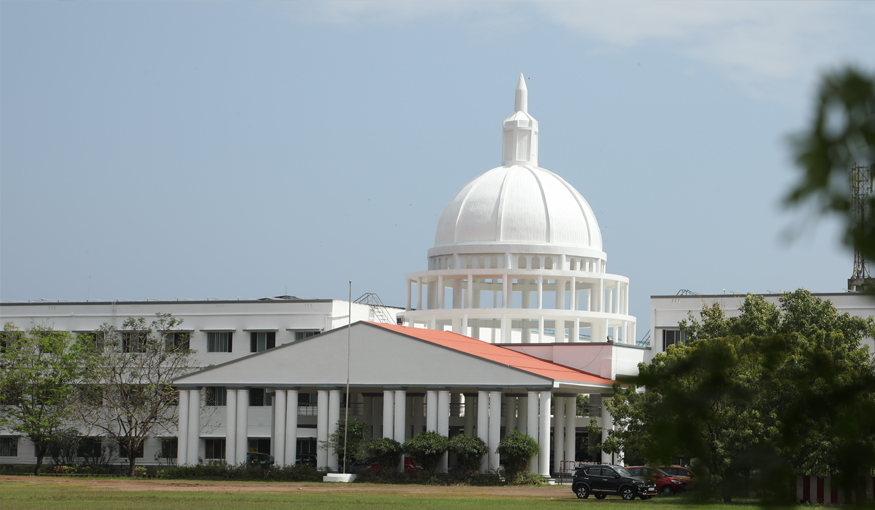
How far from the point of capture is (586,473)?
4512cm

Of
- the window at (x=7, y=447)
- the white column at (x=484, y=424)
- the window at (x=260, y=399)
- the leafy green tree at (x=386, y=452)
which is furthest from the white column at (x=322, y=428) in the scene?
the window at (x=7, y=447)

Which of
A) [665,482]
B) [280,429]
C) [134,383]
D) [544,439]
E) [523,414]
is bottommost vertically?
[665,482]

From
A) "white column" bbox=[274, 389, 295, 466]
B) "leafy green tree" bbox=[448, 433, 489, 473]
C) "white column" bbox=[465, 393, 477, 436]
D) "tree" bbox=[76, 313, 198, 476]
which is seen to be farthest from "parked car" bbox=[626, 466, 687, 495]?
"tree" bbox=[76, 313, 198, 476]

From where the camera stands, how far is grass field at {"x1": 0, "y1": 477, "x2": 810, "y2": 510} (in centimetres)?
3712

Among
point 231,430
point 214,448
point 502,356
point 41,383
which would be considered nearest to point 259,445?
point 214,448

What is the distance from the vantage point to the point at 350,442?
54.4 meters

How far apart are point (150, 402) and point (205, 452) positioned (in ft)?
21.9

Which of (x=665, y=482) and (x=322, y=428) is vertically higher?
(x=322, y=428)

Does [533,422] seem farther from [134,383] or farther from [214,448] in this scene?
[214,448]

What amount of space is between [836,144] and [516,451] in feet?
157

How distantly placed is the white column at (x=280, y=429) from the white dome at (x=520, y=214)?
1734cm

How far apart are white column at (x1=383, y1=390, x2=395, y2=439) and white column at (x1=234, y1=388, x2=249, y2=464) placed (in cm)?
752

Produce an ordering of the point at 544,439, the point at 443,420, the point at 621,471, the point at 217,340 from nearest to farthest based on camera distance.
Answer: the point at 621,471
the point at 544,439
the point at 443,420
the point at 217,340

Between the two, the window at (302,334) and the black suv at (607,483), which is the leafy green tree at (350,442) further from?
the window at (302,334)
